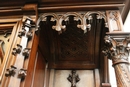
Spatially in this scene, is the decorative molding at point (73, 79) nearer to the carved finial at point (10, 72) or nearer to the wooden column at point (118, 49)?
the wooden column at point (118, 49)

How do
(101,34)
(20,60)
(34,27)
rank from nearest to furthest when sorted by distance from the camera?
(20,60), (34,27), (101,34)

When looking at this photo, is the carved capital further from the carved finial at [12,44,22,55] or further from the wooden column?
the carved finial at [12,44,22,55]

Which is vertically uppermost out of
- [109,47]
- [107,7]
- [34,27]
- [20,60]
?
[107,7]

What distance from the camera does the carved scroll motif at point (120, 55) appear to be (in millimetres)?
904

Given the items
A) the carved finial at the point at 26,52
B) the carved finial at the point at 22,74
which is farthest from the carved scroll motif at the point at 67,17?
the carved finial at the point at 22,74

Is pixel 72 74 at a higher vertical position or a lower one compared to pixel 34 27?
lower

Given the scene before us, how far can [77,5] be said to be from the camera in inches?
47.4

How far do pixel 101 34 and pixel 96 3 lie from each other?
1.19 ft

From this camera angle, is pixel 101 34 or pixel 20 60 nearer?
pixel 20 60

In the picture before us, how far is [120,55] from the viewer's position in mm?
982

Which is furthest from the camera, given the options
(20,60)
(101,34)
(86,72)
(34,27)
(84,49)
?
(86,72)

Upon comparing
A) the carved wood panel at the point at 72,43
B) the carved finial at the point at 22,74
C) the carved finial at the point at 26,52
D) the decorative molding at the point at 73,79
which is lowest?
the carved finial at the point at 22,74

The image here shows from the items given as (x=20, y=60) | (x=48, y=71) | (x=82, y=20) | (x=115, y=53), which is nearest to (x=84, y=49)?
(x=48, y=71)

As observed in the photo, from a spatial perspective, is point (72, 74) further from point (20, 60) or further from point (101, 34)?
point (20, 60)
